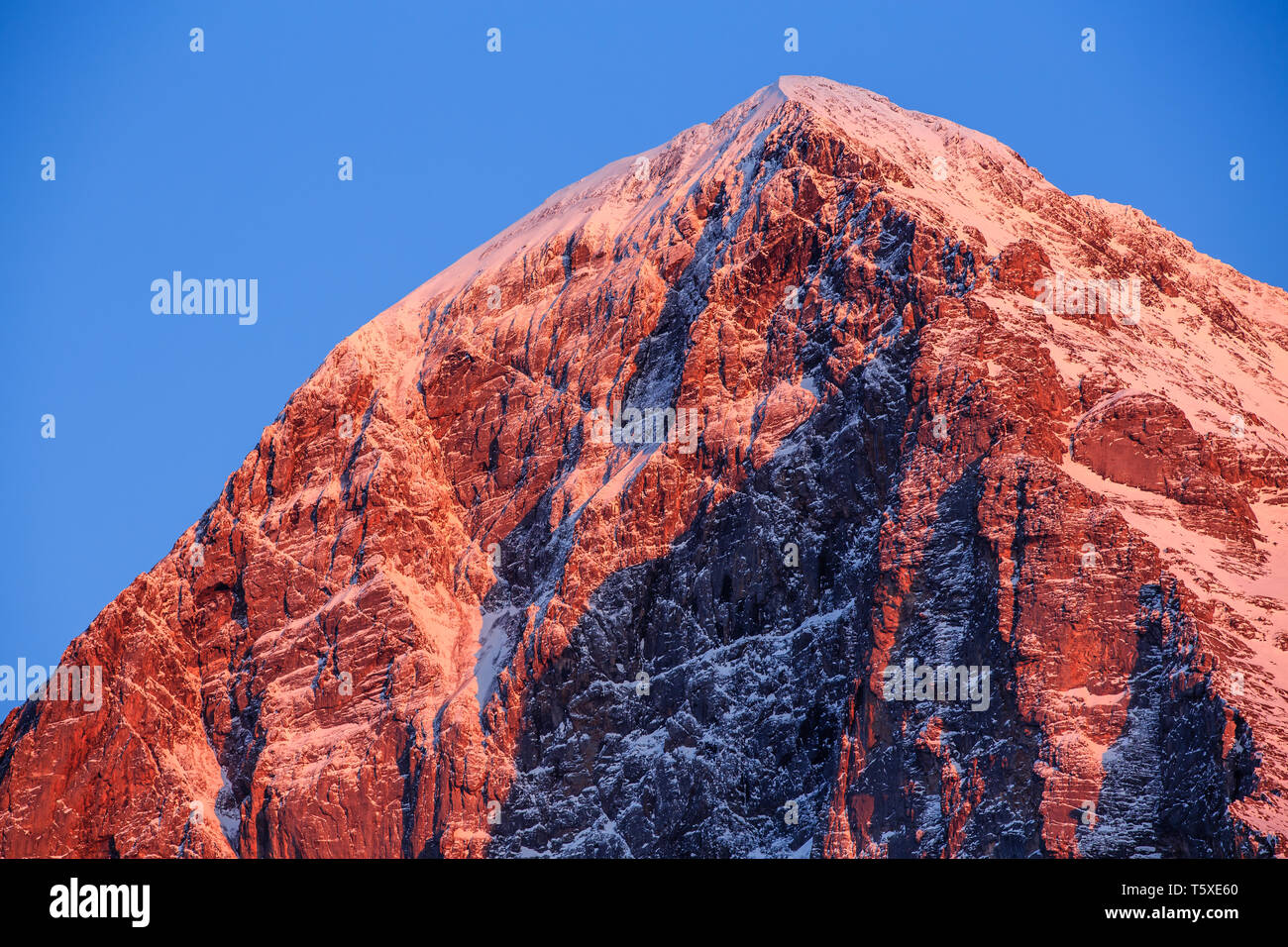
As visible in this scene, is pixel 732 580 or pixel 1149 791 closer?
pixel 1149 791

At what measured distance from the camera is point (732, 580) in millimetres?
185250

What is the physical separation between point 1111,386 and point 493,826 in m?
60.0

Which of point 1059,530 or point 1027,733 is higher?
point 1059,530

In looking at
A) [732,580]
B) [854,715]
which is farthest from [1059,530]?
[732,580]

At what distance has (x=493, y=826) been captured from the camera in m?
181
